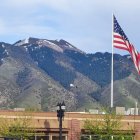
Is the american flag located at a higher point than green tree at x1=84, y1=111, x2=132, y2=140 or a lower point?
higher

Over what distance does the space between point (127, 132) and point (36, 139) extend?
412 inches

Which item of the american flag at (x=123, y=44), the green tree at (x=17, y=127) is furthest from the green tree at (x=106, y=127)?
the american flag at (x=123, y=44)

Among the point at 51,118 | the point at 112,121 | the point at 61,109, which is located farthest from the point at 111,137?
the point at 61,109

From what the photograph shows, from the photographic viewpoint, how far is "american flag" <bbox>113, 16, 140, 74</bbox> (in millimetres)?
57656

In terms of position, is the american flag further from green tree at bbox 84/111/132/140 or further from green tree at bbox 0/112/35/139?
green tree at bbox 0/112/35/139

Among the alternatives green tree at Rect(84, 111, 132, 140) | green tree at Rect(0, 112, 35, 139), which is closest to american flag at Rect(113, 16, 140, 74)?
green tree at Rect(84, 111, 132, 140)

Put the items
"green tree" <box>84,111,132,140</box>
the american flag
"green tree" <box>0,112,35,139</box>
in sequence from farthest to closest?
"green tree" <box>84,111,132,140</box>
"green tree" <box>0,112,35,139</box>
the american flag

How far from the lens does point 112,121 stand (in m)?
64.7

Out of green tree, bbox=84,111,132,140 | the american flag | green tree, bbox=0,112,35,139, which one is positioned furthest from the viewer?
green tree, bbox=84,111,132,140

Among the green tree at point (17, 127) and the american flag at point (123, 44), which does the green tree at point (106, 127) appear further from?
the american flag at point (123, 44)

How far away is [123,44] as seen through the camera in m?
59.5

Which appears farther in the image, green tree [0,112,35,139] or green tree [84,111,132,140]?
green tree [84,111,132,140]

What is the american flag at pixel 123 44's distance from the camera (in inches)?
2270

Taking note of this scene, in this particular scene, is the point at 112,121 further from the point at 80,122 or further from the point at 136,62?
the point at 136,62
